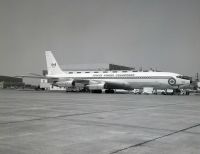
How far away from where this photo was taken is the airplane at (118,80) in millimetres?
38344

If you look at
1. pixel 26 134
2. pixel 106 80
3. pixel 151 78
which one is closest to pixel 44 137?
pixel 26 134

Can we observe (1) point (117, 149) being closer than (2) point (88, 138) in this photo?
Yes

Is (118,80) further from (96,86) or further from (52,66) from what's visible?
(52,66)

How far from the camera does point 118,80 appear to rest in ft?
141

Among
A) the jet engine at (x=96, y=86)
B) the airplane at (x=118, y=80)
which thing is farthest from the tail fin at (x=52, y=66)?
the jet engine at (x=96, y=86)

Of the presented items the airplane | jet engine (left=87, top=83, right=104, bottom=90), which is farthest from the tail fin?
jet engine (left=87, top=83, right=104, bottom=90)

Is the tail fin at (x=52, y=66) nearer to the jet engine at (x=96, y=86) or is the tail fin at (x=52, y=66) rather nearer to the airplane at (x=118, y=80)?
the airplane at (x=118, y=80)

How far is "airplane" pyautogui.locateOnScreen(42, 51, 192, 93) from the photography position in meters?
38.3

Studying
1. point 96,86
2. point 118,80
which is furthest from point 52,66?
point 118,80

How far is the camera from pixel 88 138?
18.0 feet

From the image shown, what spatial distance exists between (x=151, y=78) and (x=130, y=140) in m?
34.7

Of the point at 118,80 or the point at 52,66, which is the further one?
the point at 52,66

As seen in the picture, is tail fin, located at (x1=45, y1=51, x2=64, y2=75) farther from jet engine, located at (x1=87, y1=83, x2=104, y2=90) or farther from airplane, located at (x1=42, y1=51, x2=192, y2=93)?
jet engine, located at (x1=87, y1=83, x2=104, y2=90)

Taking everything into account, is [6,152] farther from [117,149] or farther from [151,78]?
[151,78]
